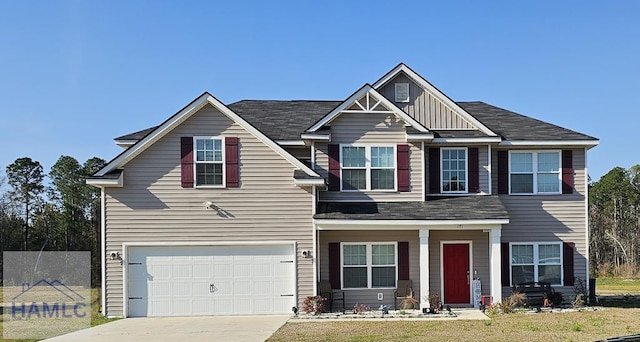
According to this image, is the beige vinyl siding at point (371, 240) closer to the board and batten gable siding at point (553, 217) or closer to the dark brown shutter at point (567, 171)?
the board and batten gable siding at point (553, 217)

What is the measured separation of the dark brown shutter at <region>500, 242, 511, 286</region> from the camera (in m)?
19.3

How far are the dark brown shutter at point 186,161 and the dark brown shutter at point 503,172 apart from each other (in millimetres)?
9804

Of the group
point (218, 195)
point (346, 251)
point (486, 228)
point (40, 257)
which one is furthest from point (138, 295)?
point (40, 257)

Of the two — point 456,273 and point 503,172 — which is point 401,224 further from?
point 503,172

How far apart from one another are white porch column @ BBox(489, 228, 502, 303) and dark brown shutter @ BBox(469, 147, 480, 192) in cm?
199

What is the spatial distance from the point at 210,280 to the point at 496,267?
8368 millimetres

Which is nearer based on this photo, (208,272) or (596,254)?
(208,272)

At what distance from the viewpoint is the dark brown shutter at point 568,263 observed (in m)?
19.4

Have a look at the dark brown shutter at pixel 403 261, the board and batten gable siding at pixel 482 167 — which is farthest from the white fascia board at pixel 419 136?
the dark brown shutter at pixel 403 261

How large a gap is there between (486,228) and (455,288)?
95.6 inches

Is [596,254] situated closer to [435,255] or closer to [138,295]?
[435,255]

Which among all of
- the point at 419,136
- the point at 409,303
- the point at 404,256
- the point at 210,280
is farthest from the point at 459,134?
the point at 210,280

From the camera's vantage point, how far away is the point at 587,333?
1311 centimetres

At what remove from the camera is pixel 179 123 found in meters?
17.6
